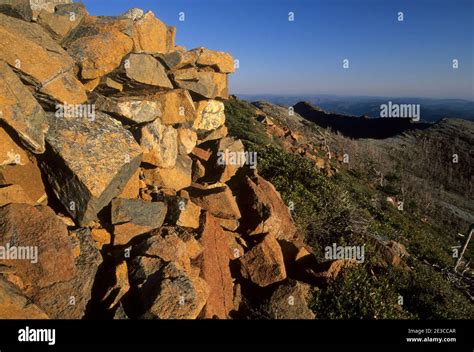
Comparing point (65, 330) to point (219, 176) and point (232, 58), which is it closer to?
point (219, 176)

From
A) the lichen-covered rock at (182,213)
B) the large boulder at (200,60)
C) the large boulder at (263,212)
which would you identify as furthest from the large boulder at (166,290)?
the large boulder at (200,60)

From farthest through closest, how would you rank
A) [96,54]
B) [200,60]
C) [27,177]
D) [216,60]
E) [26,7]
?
[216,60], [200,60], [96,54], [26,7], [27,177]

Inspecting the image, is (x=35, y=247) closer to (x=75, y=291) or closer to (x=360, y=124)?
(x=75, y=291)

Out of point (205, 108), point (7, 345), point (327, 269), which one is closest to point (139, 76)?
point (205, 108)

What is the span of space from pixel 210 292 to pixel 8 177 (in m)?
5.00

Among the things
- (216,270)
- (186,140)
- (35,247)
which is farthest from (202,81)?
(35,247)

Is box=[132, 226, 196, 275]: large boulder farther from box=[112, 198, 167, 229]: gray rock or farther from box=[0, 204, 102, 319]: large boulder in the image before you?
box=[0, 204, 102, 319]: large boulder

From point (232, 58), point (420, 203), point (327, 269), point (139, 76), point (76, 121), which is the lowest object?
point (420, 203)

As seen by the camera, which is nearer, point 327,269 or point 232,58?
point 327,269

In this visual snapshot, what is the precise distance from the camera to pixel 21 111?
6945 millimetres

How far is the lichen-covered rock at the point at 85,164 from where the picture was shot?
7.26m

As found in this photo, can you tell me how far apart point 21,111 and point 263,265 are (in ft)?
21.7

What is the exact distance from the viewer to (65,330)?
6242 millimetres

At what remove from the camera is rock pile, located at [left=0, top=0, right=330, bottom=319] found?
6531mm
